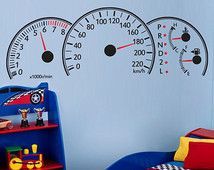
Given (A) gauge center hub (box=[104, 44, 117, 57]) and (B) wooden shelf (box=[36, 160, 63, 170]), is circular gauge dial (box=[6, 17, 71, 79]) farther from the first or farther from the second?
(B) wooden shelf (box=[36, 160, 63, 170])

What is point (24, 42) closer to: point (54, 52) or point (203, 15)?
point (54, 52)

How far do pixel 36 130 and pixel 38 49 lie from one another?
479mm

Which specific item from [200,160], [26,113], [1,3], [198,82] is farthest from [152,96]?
[1,3]

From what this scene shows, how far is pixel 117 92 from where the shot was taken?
8.46 feet

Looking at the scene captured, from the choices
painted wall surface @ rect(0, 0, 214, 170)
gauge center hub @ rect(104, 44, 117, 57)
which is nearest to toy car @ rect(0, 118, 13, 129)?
painted wall surface @ rect(0, 0, 214, 170)

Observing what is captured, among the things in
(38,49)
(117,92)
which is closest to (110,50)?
(117,92)

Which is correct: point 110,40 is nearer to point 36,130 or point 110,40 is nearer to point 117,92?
point 117,92

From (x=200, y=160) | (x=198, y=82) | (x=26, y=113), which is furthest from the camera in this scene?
(x=198, y=82)

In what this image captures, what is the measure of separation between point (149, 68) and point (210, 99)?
569mm

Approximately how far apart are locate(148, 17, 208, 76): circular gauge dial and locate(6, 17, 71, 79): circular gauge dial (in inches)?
25.9

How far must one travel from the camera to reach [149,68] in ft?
8.67

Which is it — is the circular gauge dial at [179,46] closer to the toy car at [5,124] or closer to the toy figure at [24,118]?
the toy figure at [24,118]

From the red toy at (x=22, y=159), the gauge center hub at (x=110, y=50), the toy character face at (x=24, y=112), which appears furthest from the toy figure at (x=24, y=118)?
the gauge center hub at (x=110, y=50)

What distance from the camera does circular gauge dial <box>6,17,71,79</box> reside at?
89.0 inches
